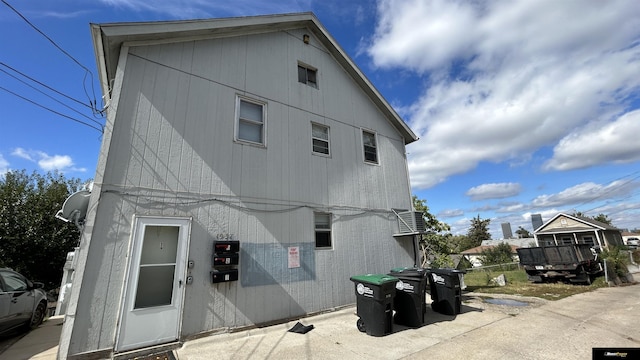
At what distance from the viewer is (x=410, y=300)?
5949 mm

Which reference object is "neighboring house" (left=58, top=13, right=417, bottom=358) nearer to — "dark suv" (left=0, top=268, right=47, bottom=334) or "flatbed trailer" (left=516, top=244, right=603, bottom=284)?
"dark suv" (left=0, top=268, right=47, bottom=334)

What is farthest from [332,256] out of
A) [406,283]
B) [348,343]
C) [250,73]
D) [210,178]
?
[250,73]

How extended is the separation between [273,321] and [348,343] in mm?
1974

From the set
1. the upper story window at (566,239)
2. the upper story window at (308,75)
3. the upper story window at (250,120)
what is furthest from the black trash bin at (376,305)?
the upper story window at (566,239)

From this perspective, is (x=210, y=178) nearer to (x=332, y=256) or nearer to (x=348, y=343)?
(x=332, y=256)

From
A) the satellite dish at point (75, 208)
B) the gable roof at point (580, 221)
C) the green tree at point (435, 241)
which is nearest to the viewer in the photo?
the satellite dish at point (75, 208)

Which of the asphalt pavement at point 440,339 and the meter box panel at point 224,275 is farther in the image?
the meter box panel at point 224,275

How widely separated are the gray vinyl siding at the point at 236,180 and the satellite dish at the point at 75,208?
25.7 inches

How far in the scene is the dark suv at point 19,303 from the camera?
5.45 m

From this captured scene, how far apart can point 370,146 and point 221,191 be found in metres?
5.62

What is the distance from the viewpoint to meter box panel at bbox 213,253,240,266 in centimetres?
559

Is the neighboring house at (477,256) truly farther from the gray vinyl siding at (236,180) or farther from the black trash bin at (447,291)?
the gray vinyl siding at (236,180)

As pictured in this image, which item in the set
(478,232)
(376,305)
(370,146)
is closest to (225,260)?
(376,305)

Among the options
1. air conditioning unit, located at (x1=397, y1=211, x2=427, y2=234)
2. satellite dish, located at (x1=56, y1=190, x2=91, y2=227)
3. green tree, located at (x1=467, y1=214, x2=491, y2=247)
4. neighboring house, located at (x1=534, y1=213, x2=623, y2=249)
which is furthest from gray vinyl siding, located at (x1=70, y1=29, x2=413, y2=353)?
green tree, located at (x1=467, y1=214, x2=491, y2=247)
